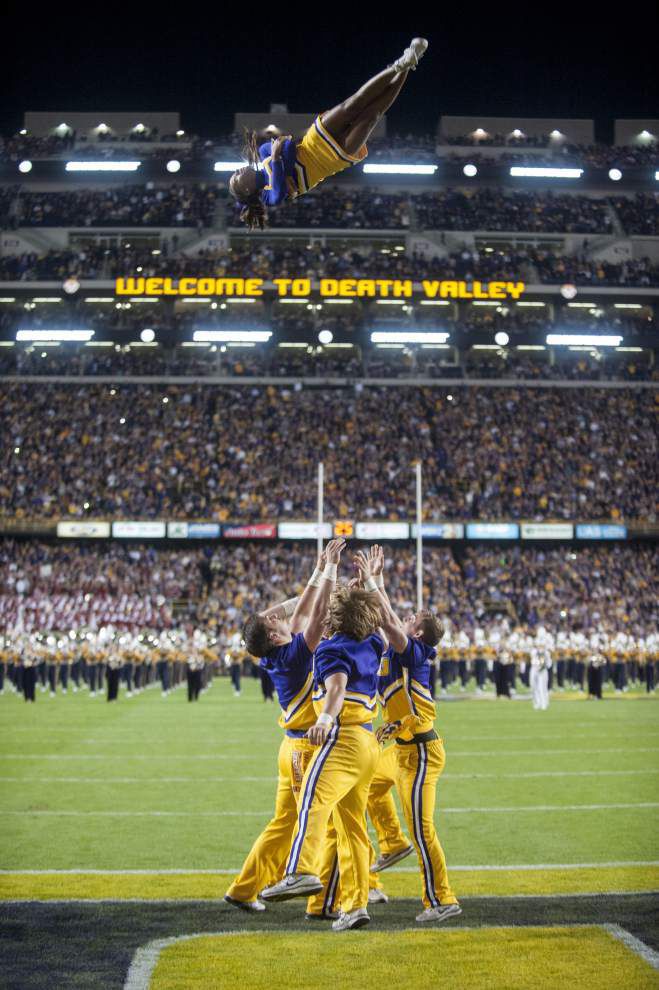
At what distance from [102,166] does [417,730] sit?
169 feet

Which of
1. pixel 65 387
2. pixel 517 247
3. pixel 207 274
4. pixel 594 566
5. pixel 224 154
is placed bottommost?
pixel 594 566

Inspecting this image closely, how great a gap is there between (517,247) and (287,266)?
12.7 meters

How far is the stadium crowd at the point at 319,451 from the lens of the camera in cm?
4069

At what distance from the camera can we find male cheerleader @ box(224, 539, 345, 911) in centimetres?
614

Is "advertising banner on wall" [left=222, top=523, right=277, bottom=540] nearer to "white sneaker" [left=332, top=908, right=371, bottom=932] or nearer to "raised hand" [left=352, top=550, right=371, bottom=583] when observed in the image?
"raised hand" [left=352, top=550, right=371, bottom=583]

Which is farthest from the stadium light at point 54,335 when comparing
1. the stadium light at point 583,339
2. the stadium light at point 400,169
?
the stadium light at point 583,339

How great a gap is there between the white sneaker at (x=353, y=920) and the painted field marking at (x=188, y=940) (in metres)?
0.42

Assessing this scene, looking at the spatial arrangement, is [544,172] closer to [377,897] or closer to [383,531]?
[383,531]

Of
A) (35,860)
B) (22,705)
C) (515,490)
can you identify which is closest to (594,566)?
(515,490)

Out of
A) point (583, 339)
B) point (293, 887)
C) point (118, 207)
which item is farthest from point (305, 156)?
point (118, 207)

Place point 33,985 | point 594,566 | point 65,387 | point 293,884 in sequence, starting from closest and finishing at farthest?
1. point 33,985
2. point 293,884
3. point 594,566
4. point 65,387

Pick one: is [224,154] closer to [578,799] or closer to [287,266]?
[287,266]

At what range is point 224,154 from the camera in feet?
174

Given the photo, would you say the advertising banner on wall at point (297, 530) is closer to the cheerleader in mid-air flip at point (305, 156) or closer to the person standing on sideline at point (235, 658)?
the person standing on sideline at point (235, 658)
